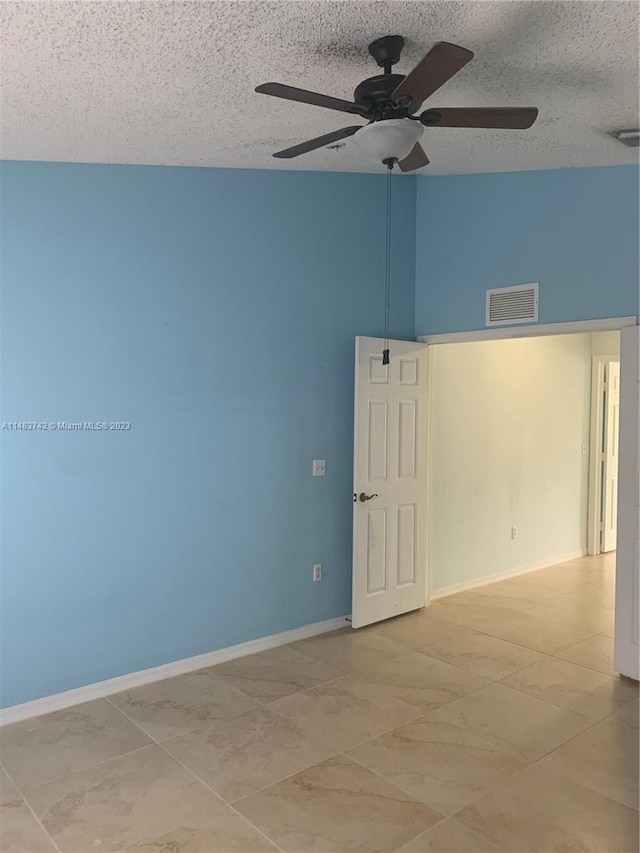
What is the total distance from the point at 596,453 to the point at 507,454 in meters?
1.59

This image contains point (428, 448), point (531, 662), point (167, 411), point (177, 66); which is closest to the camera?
point (177, 66)

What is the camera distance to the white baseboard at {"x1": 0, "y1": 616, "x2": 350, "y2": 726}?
335cm

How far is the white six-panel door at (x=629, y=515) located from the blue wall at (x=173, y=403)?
1.77 metres

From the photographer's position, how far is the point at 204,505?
394cm

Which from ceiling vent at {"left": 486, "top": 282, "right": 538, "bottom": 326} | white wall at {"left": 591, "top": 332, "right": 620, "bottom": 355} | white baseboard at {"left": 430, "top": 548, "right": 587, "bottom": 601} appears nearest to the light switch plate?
ceiling vent at {"left": 486, "top": 282, "right": 538, "bottom": 326}

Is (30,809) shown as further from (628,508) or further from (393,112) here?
(628,508)

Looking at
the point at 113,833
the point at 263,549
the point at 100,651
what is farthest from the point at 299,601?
the point at 113,833

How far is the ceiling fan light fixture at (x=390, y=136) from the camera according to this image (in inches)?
90.9

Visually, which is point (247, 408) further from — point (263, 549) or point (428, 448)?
point (428, 448)

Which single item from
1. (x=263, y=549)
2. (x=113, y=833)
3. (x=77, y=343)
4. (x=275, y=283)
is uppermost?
(x=275, y=283)

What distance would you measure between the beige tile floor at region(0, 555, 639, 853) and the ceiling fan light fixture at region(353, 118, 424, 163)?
8.33ft

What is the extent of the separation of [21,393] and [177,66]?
1760 millimetres

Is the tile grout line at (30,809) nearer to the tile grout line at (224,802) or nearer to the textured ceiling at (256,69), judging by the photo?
the tile grout line at (224,802)

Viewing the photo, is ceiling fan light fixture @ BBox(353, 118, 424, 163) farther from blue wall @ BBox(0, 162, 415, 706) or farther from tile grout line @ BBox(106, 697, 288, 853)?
tile grout line @ BBox(106, 697, 288, 853)
